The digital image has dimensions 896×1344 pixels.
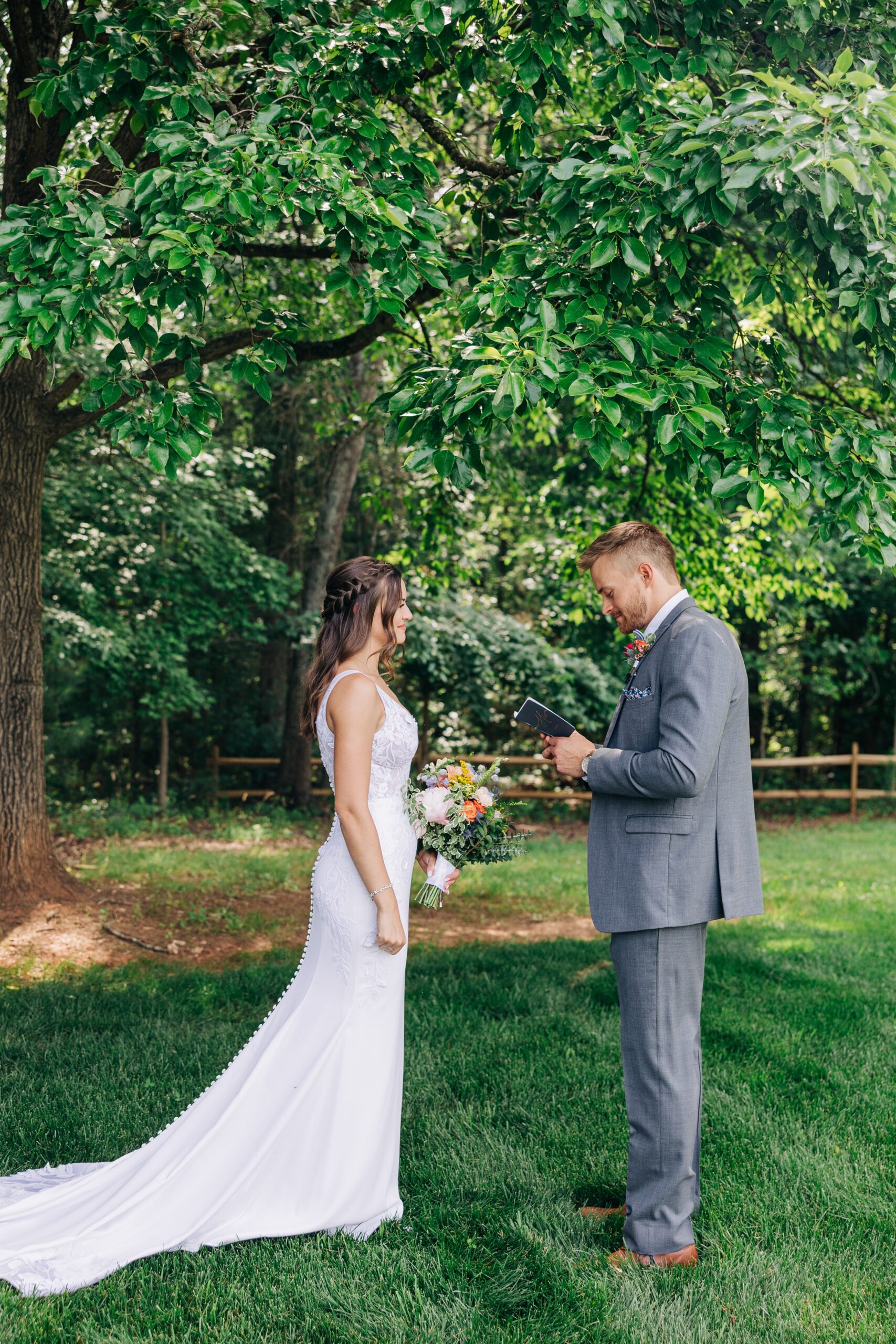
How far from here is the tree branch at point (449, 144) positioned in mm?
5848

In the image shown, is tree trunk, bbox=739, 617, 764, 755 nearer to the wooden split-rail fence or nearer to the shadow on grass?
the wooden split-rail fence

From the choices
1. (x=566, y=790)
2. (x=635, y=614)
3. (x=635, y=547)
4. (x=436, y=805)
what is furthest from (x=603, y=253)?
(x=566, y=790)

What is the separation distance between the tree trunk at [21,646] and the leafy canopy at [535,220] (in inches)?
95.8

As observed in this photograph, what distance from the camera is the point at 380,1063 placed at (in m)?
3.44

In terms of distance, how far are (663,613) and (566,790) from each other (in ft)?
46.4

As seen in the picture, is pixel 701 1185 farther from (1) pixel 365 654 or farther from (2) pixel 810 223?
(2) pixel 810 223

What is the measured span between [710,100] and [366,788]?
2.99 m

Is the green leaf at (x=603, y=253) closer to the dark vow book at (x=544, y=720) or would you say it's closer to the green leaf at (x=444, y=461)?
the green leaf at (x=444, y=461)

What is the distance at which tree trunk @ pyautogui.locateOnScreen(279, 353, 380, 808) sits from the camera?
13344 mm

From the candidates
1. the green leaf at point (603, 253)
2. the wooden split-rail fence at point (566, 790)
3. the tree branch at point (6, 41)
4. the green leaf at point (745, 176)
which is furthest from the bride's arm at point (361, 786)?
the wooden split-rail fence at point (566, 790)

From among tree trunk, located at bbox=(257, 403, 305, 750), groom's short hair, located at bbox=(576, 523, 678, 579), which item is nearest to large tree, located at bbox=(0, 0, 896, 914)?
groom's short hair, located at bbox=(576, 523, 678, 579)

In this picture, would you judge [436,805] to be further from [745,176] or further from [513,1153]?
[745,176]

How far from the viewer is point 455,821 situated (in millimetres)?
3582

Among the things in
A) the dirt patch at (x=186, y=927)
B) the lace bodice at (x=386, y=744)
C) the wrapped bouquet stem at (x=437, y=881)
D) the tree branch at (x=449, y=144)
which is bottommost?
the dirt patch at (x=186, y=927)
